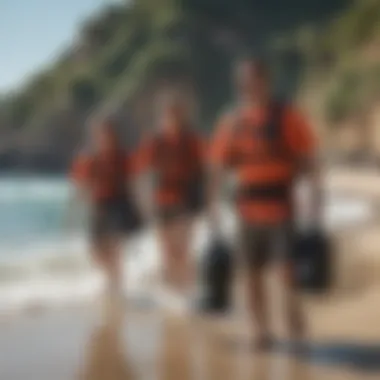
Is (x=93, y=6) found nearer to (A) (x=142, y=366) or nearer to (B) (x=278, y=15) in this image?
(B) (x=278, y=15)

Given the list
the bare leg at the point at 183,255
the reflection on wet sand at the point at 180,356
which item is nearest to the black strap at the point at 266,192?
the bare leg at the point at 183,255

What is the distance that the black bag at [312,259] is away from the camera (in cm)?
159

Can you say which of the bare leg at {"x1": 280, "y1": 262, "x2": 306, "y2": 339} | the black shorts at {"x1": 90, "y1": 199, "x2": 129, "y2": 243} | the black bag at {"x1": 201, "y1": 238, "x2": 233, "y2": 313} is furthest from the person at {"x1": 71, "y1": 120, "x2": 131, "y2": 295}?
the bare leg at {"x1": 280, "y1": 262, "x2": 306, "y2": 339}

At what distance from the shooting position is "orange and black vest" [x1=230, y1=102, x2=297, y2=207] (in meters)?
1.59

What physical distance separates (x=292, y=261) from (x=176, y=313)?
0.21 metres

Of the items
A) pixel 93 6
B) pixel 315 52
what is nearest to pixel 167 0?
pixel 93 6

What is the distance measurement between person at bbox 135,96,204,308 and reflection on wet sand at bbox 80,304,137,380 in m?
0.10

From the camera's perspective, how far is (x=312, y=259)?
5.22 ft

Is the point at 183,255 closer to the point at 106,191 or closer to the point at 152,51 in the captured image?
the point at 106,191

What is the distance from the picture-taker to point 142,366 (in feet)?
5.13

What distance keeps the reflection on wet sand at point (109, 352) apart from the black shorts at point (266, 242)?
0.76 ft

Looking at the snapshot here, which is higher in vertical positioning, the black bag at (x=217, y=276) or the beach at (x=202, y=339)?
the black bag at (x=217, y=276)

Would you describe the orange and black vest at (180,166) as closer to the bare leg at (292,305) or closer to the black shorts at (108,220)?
the black shorts at (108,220)

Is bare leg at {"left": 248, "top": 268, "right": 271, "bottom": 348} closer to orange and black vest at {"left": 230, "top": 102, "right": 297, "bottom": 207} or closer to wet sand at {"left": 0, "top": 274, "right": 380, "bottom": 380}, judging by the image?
wet sand at {"left": 0, "top": 274, "right": 380, "bottom": 380}
